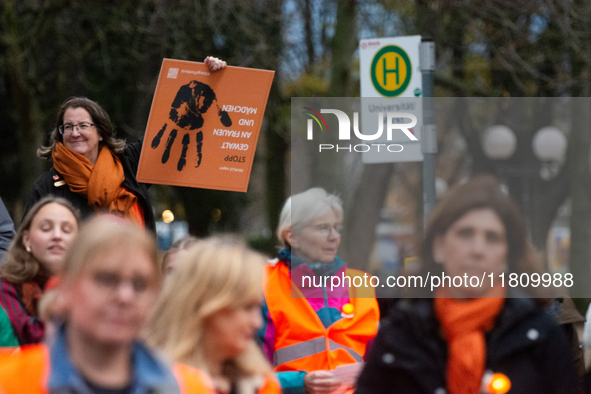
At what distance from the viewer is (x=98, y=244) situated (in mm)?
1709

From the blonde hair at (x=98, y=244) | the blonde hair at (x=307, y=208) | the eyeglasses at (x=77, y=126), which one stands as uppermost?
the eyeglasses at (x=77, y=126)

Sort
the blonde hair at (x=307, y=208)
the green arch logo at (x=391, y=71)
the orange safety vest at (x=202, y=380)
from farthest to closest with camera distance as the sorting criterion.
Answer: the green arch logo at (x=391, y=71) → the blonde hair at (x=307, y=208) → the orange safety vest at (x=202, y=380)

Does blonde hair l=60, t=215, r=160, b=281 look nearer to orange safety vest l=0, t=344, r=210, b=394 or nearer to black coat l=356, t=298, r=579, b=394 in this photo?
orange safety vest l=0, t=344, r=210, b=394

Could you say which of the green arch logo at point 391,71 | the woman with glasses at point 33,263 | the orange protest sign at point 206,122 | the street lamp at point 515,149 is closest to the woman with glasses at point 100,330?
the woman with glasses at point 33,263

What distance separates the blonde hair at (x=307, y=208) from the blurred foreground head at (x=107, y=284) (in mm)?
1628

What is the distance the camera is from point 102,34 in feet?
39.6

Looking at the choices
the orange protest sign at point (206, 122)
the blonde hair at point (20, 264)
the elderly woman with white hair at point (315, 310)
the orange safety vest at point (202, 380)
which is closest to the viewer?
the orange safety vest at point (202, 380)

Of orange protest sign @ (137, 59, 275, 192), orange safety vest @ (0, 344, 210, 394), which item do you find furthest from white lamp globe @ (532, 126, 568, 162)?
orange safety vest @ (0, 344, 210, 394)

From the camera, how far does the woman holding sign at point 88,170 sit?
3994 millimetres

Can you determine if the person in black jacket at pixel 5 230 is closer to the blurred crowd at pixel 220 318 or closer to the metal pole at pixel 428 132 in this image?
the blurred crowd at pixel 220 318

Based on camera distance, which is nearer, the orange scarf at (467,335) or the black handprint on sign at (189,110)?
the orange scarf at (467,335)

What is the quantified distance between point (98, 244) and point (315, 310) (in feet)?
5.53

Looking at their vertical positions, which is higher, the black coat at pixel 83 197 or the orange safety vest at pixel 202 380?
the black coat at pixel 83 197

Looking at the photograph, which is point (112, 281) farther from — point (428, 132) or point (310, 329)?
point (428, 132)
